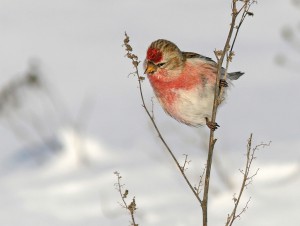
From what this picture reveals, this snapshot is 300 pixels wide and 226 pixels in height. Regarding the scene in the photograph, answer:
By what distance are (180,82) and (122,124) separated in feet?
16.4

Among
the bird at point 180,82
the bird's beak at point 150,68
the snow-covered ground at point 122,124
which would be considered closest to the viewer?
the bird's beak at point 150,68

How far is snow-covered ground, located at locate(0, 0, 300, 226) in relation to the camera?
7605 mm

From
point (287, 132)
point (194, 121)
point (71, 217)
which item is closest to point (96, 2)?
point (287, 132)

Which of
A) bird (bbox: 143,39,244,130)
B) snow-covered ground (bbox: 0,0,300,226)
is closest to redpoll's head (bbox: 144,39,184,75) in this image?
bird (bbox: 143,39,244,130)

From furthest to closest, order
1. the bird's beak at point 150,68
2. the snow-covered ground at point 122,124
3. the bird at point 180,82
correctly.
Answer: the snow-covered ground at point 122,124
the bird at point 180,82
the bird's beak at point 150,68

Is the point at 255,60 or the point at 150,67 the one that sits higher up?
the point at 255,60

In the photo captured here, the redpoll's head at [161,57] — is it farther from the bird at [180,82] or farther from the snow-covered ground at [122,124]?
the snow-covered ground at [122,124]

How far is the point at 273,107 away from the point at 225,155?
1857 mm

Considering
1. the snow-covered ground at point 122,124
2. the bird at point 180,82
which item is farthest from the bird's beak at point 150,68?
the snow-covered ground at point 122,124

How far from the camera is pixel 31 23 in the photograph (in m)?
14.4

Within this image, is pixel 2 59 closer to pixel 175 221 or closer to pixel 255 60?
pixel 255 60

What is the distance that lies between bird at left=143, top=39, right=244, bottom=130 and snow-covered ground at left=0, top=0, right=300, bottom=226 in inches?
75.8

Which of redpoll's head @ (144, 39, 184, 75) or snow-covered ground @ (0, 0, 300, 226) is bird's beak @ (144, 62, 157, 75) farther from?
snow-covered ground @ (0, 0, 300, 226)

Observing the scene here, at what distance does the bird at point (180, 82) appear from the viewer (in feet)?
16.5
